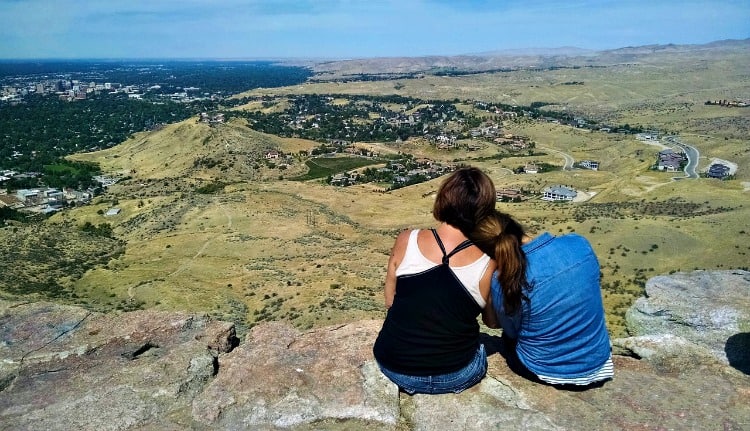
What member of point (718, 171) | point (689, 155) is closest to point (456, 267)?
point (718, 171)

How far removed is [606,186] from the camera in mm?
78875

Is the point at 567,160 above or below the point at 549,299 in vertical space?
below

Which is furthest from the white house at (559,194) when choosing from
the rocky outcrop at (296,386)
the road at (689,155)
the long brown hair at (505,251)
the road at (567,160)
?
the long brown hair at (505,251)

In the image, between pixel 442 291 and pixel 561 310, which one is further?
pixel 561 310

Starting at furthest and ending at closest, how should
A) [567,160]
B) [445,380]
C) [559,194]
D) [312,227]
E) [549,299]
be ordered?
[567,160]
[559,194]
[312,227]
[445,380]
[549,299]

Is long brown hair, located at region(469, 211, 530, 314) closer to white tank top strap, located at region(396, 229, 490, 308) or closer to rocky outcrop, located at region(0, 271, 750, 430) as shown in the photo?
white tank top strap, located at region(396, 229, 490, 308)

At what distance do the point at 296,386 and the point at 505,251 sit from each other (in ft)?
9.80

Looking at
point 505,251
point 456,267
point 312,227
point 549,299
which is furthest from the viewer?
point 312,227

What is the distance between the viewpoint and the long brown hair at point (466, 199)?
4707 mm

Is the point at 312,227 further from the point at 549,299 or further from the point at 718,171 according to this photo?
the point at 718,171

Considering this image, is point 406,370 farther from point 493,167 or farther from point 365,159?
point 365,159

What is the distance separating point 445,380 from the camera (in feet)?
18.1

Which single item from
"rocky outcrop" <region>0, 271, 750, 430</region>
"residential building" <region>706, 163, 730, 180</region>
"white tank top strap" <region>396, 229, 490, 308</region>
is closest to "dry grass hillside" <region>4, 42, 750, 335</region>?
"residential building" <region>706, 163, 730, 180</region>

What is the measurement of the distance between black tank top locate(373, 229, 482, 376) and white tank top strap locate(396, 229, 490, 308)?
0.14 feet
